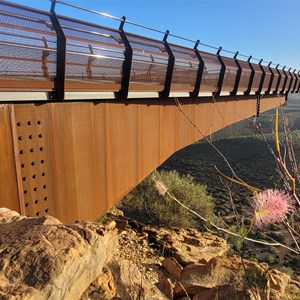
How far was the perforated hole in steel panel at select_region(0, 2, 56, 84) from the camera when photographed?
428 centimetres

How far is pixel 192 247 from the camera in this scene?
9.42 metres

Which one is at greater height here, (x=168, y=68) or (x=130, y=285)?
(x=168, y=68)

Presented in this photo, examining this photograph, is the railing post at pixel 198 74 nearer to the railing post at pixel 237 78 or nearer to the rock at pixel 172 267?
the railing post at pixel 237 78

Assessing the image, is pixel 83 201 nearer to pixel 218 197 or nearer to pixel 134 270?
pixel 134 270

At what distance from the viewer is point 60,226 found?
3012 mm

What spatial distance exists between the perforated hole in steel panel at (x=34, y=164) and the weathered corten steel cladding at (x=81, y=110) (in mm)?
13

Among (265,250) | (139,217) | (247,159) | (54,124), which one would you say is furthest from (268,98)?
(247,159)

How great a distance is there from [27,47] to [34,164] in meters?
1.50

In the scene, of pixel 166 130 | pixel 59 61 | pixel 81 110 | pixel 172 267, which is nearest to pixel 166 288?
pixel 172 267

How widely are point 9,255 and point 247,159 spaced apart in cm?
4760

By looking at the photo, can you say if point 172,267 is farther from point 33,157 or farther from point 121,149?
point 33,157

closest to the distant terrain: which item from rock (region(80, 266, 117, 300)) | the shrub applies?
the shrub

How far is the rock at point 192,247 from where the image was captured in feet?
26.8

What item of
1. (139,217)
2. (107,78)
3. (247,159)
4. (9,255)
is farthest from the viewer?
(247,159)
